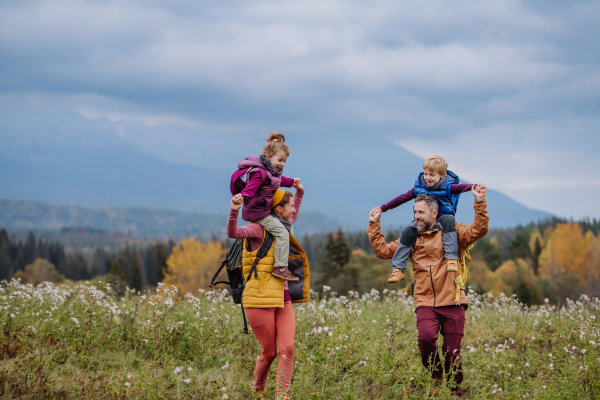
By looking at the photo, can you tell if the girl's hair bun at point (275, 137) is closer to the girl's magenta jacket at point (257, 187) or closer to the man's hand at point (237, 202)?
the girl's magenta jacket at point (257, 187)

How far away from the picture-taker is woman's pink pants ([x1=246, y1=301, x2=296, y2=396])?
5113mm

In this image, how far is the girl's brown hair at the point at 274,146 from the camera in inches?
214

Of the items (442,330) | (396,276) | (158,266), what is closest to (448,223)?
(396,276)

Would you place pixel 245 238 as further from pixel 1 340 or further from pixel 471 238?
pixel 1 340

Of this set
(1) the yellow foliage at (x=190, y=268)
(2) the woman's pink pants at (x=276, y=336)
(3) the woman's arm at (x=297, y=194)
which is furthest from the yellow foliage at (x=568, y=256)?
(2) the woman's pink pants at (x=276, y=336)

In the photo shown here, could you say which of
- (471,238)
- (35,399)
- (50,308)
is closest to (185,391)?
(35,399)

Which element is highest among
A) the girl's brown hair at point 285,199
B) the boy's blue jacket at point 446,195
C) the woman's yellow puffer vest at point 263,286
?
the boy's blue jacket at point 446,195

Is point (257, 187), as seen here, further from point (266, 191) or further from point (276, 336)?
point (276, 336)

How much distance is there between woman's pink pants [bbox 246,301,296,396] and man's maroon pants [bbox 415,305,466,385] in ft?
4.95

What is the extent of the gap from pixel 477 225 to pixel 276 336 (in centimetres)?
260

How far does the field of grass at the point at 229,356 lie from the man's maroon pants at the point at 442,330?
0.29 m

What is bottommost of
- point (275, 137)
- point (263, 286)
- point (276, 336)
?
point (276, 336)

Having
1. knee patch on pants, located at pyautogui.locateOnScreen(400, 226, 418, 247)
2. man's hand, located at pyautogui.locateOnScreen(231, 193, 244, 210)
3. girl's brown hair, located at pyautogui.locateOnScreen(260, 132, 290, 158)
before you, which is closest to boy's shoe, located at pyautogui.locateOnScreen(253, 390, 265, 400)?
man's hand, located at pyautogui.locateOnScreen(231, 193, 244, 210)

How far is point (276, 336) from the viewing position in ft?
17.6
